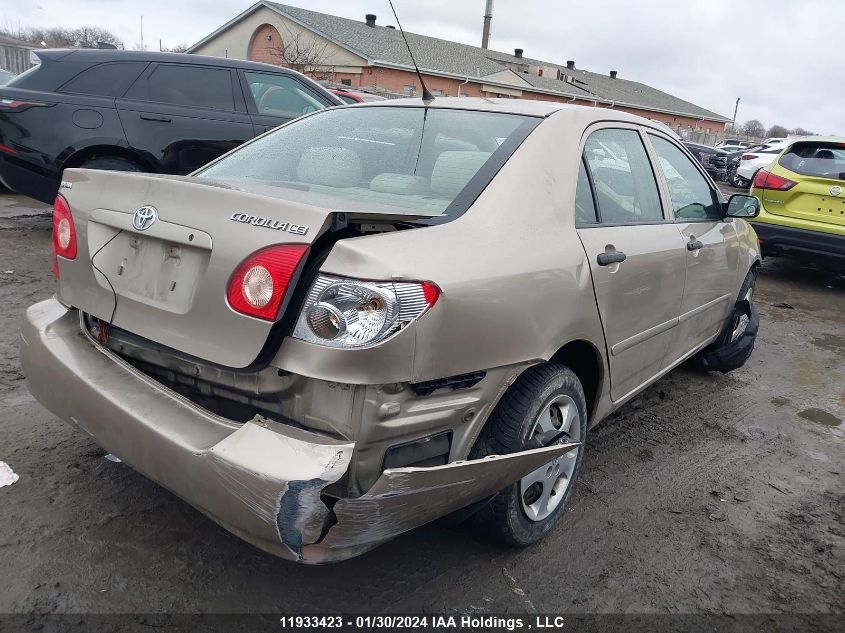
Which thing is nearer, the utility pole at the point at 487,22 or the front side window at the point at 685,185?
the front side window at the point at 685,185

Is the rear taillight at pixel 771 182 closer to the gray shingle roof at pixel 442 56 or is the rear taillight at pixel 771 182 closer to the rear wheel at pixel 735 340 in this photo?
the rear wheel at pixel 735 340

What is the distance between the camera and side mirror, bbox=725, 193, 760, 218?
4.07 m

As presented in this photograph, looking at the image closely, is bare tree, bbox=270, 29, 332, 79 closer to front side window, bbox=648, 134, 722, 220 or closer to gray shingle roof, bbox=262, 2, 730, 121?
gray shingle roof, bbox=262, 2, 730, 121

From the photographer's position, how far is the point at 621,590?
2428 millimetres

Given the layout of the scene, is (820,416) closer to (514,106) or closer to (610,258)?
(610,258)

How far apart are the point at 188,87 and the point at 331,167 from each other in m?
4.42

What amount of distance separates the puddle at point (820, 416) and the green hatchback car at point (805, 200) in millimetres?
3493

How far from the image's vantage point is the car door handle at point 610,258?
2.63 metres

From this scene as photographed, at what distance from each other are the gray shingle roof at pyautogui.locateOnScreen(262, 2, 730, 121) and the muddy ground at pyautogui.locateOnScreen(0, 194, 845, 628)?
28813 mm

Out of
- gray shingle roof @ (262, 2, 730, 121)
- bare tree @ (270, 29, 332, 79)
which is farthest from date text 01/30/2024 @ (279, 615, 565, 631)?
gray shingle roof @ (262, 2, 730, 121)

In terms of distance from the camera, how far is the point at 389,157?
9.09 feet

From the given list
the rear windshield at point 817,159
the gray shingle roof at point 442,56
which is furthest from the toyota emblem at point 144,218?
the gray shingle roof at point 442,56

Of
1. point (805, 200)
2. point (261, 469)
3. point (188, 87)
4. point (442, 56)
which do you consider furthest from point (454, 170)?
point (442, 56)

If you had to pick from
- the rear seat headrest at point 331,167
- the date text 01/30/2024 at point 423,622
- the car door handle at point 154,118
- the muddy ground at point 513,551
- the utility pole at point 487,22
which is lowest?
the date text 01/30/2024 at point 423,622
